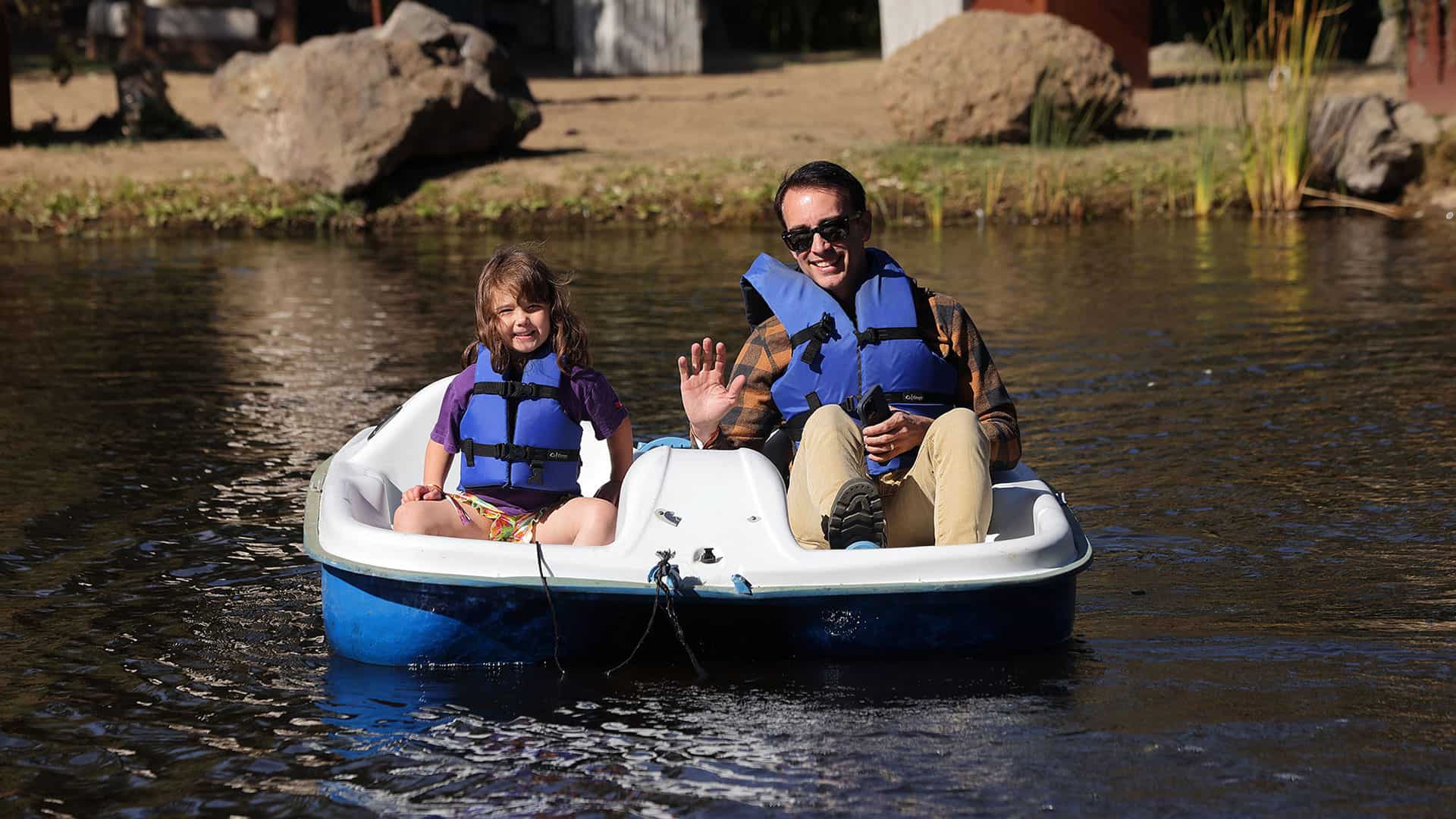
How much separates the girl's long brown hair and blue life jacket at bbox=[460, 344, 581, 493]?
0.05 metres

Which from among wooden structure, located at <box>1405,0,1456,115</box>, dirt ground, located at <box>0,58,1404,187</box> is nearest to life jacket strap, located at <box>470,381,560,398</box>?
dirt ground, located at <box>0,58,1404,187</box>

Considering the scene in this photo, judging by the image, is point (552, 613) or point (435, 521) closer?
point (552, 613)

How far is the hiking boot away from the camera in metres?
4.40

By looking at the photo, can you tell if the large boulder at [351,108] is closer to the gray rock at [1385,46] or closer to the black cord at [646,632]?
the black cord at [646,632]

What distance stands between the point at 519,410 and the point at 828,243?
0.93 meters

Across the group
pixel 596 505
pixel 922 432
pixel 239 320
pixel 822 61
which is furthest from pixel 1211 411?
pixel 822 61

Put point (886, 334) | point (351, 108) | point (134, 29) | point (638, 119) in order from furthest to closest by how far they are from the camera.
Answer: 1. point (134, 29)
2. point (638, 119)
3. point (351, 108)
4. point (886, 334)

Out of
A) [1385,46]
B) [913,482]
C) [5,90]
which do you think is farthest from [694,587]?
[1385,46]

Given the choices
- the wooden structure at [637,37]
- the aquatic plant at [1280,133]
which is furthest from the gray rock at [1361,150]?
the wooden structure at [637,37]

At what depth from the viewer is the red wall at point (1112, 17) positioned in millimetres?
20203

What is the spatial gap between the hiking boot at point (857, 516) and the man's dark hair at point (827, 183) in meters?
0.76

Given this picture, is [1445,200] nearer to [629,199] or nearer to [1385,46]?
[629,199]

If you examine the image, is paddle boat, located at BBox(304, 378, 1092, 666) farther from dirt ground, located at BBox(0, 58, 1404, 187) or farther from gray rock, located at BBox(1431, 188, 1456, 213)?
gray rock, located at BBox(1431, 188, 1456, 213)

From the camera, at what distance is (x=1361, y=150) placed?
15.3 meters
